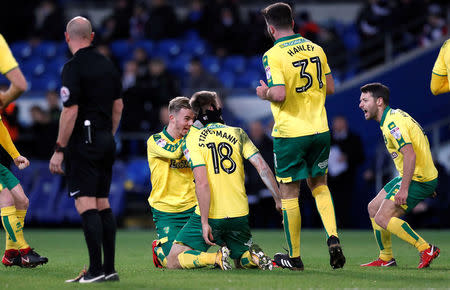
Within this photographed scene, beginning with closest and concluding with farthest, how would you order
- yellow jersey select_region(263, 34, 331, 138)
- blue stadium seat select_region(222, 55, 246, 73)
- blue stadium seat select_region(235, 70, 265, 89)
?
yellow jersey select_region(263, 34, 331, 138) < blue stadium seat select_region(235, 70, 265, 89) < blue stadium seat select_region(222, 55, 246, 73)

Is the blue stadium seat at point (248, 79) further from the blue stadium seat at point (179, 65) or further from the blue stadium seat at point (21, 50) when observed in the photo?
the blue stadium seat at point (21, 50)

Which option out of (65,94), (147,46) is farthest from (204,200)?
(147,46)

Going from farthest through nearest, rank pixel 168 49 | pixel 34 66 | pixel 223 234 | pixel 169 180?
pixel 34 66, pixel 168 49, pixel 169 180, pixel 223 234

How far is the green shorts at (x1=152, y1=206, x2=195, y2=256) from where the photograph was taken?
25.0 feet

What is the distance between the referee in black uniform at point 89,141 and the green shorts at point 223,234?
4.01 ft

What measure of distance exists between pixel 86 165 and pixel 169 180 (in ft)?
6.16

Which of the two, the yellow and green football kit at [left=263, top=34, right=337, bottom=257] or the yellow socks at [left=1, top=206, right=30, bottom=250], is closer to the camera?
the yellow and green football kit at [left=263, top=34, right=337, bottom=257]

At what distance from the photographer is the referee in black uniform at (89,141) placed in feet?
19.3

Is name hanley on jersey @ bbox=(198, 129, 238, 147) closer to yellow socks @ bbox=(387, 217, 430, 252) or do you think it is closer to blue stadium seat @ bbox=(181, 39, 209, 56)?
yellow socks @ bbox=(387, 217, 430, 252)

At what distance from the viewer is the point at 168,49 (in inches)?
714

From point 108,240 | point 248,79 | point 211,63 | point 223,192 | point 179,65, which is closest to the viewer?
point 108,240

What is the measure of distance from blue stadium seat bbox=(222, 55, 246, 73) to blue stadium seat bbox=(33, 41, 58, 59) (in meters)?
4.43

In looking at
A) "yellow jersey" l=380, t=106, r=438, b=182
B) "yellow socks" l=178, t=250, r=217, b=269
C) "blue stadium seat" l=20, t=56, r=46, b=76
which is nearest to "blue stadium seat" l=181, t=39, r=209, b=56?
"blue stadium seat" l=20, t=56, r=46, b=76

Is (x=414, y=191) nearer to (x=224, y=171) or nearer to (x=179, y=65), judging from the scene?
(x=224, y=171)
